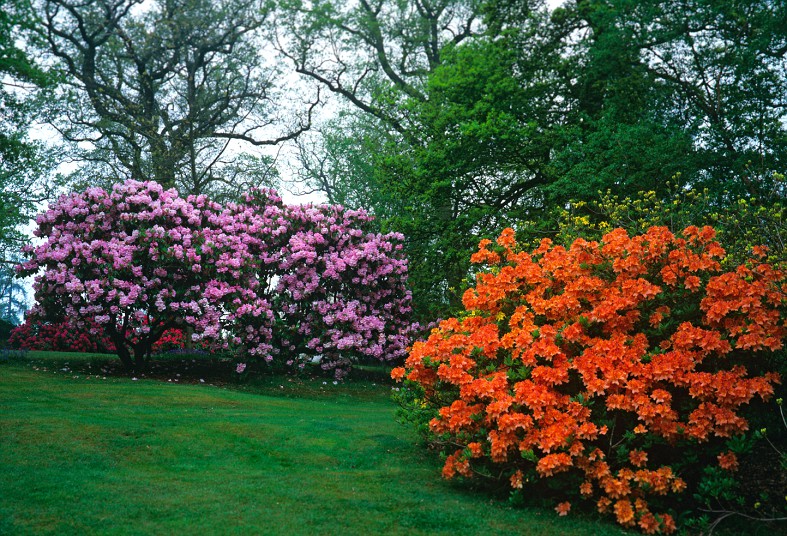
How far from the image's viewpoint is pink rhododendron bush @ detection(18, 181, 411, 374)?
557 inches

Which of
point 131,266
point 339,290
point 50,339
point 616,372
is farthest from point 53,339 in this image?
point 616,372

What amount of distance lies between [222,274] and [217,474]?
8831 millimetres

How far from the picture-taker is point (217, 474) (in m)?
6.90

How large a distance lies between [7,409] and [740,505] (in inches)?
357

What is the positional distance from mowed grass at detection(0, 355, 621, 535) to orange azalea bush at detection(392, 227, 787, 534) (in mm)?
500

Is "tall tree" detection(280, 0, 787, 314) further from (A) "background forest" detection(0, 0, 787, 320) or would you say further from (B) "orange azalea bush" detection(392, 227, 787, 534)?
(B) "orange azalea bush" detection(392, 227, 787, 534)

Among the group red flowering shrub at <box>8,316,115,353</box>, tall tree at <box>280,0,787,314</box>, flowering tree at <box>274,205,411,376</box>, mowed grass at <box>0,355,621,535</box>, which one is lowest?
mowed grass at <box>0,355,621,535</box>

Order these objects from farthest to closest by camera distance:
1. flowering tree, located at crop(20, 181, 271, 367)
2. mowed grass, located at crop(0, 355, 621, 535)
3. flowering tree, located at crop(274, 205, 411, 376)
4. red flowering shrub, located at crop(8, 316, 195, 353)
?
red flowering shrub, located at crop(8, 316, 195, 353), flowering tree, located at crop(274, 205, 411, 376), flowering tree, located at crop(20, 181, 271, 367), mowed grass, located at crop(0, 355, 621, 535)

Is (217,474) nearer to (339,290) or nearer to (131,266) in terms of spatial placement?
(131,266)

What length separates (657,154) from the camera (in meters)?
14.2

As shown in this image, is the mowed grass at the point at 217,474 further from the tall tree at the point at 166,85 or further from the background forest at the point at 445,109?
the tall tree at the point at 166,85

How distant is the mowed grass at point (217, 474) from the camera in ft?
17.6

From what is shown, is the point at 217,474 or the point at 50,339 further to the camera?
the point at 50,339

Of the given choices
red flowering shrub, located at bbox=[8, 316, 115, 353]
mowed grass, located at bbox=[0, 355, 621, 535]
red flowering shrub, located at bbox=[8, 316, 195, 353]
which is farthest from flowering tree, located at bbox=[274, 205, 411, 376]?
red flowering shrub, located at bbox=[8, 316, 115, 353]
